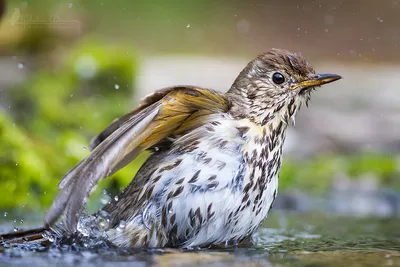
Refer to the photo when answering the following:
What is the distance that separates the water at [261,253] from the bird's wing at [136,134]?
0.82ft

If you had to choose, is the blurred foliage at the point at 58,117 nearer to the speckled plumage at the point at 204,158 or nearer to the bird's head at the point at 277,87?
the speckled plumage at the point at 204,158

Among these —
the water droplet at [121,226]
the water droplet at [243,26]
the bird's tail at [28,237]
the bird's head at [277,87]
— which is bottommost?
the bird's tail at [28,237]

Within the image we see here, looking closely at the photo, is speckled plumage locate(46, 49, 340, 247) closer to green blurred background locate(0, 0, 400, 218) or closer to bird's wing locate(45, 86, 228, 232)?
bird's wing locate(45, 86, 228, 232)

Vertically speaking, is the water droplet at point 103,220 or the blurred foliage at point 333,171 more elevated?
the blurred foliage at point 333,171

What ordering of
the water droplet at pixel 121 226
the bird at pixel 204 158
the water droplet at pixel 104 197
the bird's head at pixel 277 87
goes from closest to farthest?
the bird at pixel 204 158 → the water droplet at pixel 121 226 → the bird's head at pixel 277 87 → the water droplet at pixel 104 197

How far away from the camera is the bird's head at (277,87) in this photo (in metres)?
5.11

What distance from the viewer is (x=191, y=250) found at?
4.75m

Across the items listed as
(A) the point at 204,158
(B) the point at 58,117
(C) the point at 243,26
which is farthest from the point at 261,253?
(C) the point at 243,26

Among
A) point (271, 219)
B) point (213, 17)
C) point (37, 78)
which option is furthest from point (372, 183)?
point (213, 17)

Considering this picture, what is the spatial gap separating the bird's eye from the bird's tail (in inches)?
67.6

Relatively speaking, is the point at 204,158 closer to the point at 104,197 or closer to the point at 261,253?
the point at 261,253

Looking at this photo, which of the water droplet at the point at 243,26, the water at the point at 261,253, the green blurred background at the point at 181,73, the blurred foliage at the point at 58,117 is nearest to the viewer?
the water at the point at 261,253

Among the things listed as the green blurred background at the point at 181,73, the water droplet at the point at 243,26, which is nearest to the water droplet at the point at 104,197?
the green blurred background at the point at 181,73

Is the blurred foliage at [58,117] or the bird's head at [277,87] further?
the blurred foliage at [58,117]
